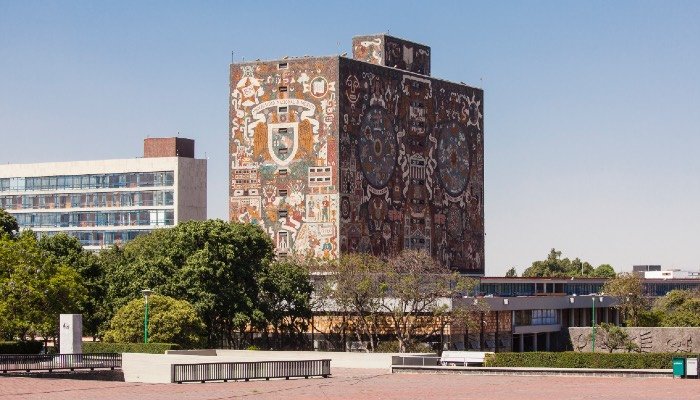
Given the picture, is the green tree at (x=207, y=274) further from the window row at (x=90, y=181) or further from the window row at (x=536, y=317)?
the window row at (x=90, y=181)

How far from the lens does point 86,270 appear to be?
106188 mm

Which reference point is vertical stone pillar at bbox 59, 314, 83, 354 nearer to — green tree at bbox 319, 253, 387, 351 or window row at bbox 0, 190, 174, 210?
green tree at bbox 319, 253, 387, 351

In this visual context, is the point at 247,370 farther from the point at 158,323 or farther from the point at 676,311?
the point at 676,311

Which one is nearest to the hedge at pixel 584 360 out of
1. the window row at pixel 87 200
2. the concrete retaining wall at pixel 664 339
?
the concrete retaining wall at pixel 664 339

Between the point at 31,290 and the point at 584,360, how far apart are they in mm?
34475

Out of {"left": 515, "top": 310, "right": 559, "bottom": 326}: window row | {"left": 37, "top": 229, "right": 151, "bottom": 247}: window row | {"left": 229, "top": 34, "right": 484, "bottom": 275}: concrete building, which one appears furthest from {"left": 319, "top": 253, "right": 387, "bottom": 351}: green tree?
{"left": 37, "top": 229, "right": 151, "bottom": 247}: window row

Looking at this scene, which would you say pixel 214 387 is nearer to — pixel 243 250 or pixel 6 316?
pixel 6 316

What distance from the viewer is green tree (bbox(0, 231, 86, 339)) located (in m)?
87.9

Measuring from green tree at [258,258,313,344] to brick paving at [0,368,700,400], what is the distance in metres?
30.0

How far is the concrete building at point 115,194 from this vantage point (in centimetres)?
16188

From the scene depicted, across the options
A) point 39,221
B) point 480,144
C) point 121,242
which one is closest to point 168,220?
point 121,242

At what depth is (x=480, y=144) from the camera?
142 m

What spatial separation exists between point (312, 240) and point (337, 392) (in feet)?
185

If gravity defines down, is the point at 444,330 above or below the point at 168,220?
below
